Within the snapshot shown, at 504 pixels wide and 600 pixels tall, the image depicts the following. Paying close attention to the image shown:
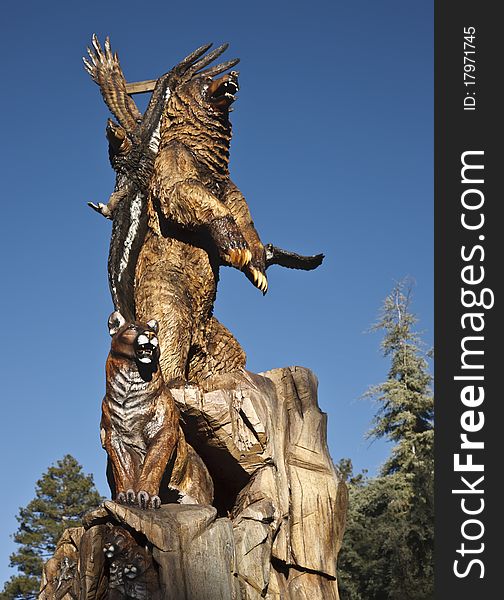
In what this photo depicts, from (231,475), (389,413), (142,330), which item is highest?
(389,413)

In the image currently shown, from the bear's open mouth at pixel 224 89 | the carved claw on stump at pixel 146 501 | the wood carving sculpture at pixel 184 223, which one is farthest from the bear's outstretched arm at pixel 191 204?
the carved claw on stump at pixel 146 501

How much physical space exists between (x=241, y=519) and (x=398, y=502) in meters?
12.0

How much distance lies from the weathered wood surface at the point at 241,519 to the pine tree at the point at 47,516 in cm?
1496

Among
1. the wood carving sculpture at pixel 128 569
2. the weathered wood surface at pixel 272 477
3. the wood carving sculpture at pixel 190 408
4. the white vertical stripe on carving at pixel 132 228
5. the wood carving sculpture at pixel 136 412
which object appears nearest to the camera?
the wood carving sculpture at pixel 128 569

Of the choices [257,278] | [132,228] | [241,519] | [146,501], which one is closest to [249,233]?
[257,278]

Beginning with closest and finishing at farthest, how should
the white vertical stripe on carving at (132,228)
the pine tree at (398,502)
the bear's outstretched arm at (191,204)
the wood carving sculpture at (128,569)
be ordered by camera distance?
the wood carving sculpture at (128,569), the bear's outstretched arm at (191,204), the white vertical stripe on carving at (132,228), the pine tree at (398,502)

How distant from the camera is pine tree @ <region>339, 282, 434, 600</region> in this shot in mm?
15922

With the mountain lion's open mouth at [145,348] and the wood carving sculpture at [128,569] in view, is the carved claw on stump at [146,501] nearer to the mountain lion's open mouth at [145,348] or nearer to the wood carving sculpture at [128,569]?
the wood carving sculpture at [128,569]

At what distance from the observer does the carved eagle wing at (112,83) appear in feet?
23.1

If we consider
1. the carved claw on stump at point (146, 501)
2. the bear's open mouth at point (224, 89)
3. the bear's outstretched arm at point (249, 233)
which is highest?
the bear's open mouth at point (224, 89)

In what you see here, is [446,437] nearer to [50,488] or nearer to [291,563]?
[291,563]

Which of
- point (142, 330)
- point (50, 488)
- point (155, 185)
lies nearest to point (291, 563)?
point (142, 330)

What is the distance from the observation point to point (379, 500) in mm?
17484

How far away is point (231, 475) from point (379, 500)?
12.2m
